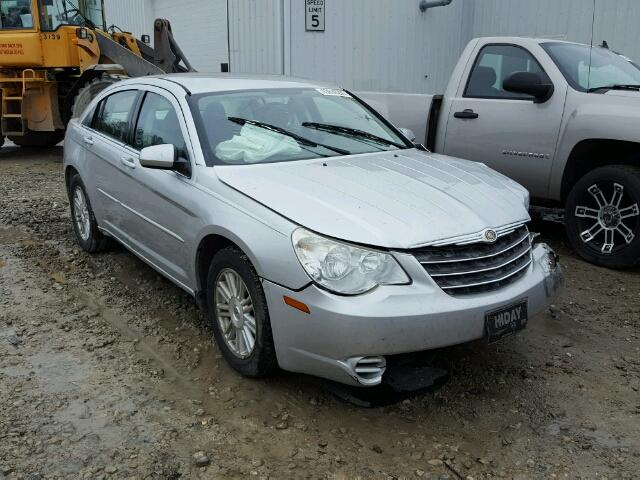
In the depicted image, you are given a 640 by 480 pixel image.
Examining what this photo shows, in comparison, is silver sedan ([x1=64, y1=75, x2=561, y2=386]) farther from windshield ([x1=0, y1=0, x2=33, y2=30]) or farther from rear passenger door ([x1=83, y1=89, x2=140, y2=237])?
windshield ([x1=0, y1=0, x2=33, y2=30])

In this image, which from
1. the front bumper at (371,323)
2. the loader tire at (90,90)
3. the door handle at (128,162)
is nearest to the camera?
the front bumper at (371,323)

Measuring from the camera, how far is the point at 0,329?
410cm

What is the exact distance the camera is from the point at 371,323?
2.75m

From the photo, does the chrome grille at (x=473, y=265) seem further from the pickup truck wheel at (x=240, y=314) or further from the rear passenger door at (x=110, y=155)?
the rear passenger door at (x=110, y=155)

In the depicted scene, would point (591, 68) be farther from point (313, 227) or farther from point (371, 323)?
Answer: point (371, 323)

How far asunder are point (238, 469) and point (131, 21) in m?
16.4

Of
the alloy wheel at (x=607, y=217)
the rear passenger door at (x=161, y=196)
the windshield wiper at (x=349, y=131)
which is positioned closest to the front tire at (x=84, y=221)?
the rear passenger door at (x=161, y=196)

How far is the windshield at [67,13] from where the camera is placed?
10734 millimetres

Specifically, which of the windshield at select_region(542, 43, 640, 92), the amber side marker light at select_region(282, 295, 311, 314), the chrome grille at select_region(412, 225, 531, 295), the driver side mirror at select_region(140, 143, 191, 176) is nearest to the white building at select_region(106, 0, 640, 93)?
the windshield at select_region(542, 43, 640, 92)

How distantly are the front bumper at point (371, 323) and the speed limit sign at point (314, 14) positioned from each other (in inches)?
390

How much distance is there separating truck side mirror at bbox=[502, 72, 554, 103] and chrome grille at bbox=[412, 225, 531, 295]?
2.48 metres

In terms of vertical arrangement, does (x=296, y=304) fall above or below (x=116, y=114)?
below

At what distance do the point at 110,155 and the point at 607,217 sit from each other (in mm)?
4037

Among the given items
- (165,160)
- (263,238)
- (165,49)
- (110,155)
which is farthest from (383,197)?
(165,49)
